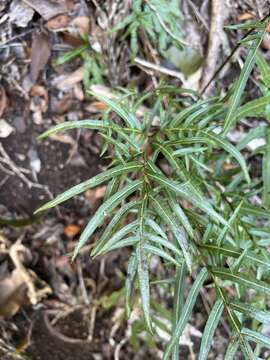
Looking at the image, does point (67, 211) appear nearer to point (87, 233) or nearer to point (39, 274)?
point (39, 274)

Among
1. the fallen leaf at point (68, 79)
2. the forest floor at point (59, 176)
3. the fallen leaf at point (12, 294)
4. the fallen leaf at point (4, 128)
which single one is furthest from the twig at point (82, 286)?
the fallen leaf at point (68, 79)

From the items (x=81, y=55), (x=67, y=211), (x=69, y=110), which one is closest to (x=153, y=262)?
(x=67, y=211)

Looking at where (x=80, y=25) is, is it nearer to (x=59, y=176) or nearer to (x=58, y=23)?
(x=58, y=23)

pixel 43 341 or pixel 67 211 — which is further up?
pixel 67 211

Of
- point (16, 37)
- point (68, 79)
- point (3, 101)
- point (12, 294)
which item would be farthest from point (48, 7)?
point (12, 294)

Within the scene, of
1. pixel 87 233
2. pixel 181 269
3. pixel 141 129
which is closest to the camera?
pixel 87 233

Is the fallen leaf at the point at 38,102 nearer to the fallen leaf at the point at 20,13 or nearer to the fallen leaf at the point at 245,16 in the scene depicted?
the fallen leaf at the point at 20,13
